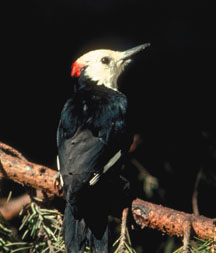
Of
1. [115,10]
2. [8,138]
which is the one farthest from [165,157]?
[115,10]

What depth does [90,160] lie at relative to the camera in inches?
94.6

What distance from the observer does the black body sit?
226cm

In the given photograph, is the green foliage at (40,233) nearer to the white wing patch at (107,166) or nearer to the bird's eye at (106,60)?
the white wing patch at (107,166)

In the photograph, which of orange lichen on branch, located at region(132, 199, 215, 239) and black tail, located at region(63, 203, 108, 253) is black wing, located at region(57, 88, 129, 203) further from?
orange lichen on branch, located at region(132, 199, 215, 239)

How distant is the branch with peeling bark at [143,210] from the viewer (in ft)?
6.84

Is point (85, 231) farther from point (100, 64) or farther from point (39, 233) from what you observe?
point (100, 64)

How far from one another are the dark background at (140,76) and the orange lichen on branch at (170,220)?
3.70 ft

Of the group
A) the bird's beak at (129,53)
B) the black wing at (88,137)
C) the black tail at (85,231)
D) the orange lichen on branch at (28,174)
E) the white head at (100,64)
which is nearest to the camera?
the black tail at (85,231)

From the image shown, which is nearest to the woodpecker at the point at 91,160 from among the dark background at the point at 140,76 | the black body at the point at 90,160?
the black body at the point at 90,160

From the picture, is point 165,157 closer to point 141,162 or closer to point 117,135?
point 141,162

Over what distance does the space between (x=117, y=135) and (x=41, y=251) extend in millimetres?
951

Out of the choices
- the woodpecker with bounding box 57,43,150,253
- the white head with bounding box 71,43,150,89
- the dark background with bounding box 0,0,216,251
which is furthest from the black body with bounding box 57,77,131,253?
the dark background with bounding box 0,0,216,251

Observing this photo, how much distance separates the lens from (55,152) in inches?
155

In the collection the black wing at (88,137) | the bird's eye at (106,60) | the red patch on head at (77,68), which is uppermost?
the bird's eye at (106,60)
